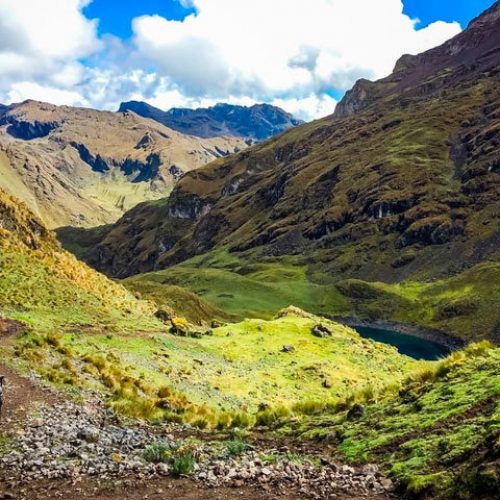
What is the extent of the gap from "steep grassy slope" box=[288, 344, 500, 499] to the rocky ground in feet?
3.82

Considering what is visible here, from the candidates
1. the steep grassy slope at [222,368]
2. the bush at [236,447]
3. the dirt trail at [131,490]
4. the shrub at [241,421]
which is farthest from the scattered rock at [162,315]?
the dirt trail at [131,490]

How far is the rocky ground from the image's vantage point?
50.4ft

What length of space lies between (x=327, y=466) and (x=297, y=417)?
283 inches

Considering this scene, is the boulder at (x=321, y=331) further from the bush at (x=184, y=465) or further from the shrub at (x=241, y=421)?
the bush at (x=184, y=465)

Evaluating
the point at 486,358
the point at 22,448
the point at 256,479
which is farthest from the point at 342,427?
the point at 22,448

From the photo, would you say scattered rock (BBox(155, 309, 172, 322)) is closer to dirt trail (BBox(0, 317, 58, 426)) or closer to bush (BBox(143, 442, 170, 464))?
dirt trail (BBox(0, 317, 58, 426))

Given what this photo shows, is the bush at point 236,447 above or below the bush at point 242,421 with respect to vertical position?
below

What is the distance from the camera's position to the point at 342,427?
67.2 feet

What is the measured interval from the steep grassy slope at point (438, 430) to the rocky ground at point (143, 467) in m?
1.16

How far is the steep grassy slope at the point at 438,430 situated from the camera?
13234 millimetres

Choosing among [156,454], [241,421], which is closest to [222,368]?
[241,421]

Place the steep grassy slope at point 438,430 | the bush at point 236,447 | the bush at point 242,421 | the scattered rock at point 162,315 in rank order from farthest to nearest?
the scattered rock at point 162,315 → the bush at point 242,421 → the bush at point 236,447 → the steep grassy slope at point 438,430

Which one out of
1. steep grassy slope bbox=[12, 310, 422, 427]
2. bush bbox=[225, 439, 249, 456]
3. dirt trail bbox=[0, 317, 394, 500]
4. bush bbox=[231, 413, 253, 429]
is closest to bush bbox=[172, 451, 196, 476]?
dirt trail bbox=[0, 317, 394, 500]

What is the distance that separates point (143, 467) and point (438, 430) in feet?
30.8
